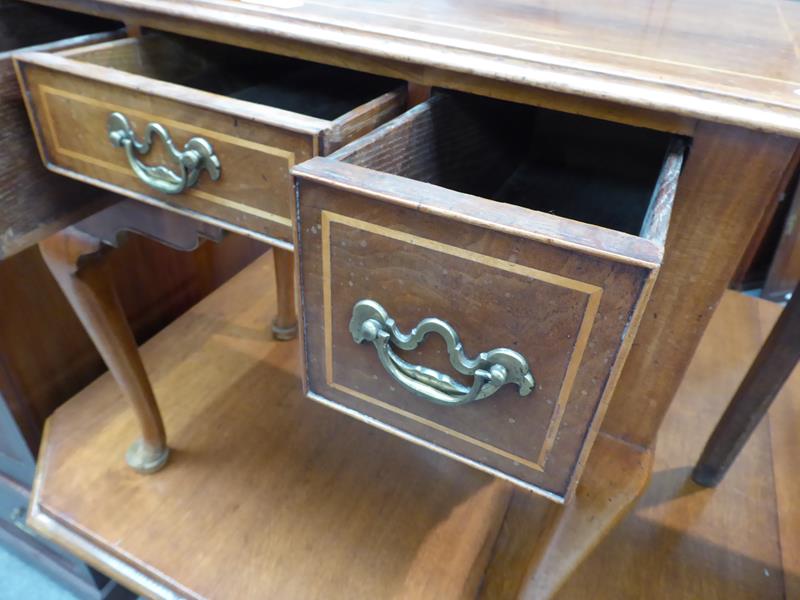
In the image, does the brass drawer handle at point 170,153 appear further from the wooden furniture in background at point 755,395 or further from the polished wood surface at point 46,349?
the wooden furniture in background at point 755,395

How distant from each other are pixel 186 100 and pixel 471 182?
0.27 metres

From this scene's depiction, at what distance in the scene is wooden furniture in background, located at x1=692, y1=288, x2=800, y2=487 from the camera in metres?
0.64

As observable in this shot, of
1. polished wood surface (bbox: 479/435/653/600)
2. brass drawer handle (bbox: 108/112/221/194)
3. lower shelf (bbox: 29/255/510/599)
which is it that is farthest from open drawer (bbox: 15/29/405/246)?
lower shelf (bbox: 29/255/510/599)

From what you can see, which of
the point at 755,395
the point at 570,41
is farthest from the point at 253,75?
the point at 755,395

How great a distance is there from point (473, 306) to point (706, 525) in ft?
2.20

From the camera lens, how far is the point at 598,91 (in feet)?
1.16

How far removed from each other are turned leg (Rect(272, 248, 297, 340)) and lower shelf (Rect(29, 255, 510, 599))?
0.10m

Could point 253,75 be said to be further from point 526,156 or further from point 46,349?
point 46,349

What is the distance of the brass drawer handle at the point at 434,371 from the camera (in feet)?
1.12

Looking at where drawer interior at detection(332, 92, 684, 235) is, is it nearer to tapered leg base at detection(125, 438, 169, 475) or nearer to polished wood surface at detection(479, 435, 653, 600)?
polished wood surface at detection(479, 435, 653, 600)

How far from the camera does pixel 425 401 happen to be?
394 millimetres

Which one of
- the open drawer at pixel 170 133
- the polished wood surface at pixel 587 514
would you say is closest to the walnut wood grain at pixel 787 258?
the polished wood surface at pixel 587 514

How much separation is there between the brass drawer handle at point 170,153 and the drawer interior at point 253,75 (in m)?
0.12

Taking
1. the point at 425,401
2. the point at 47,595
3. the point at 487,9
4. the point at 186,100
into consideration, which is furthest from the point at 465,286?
the point at 47,595
